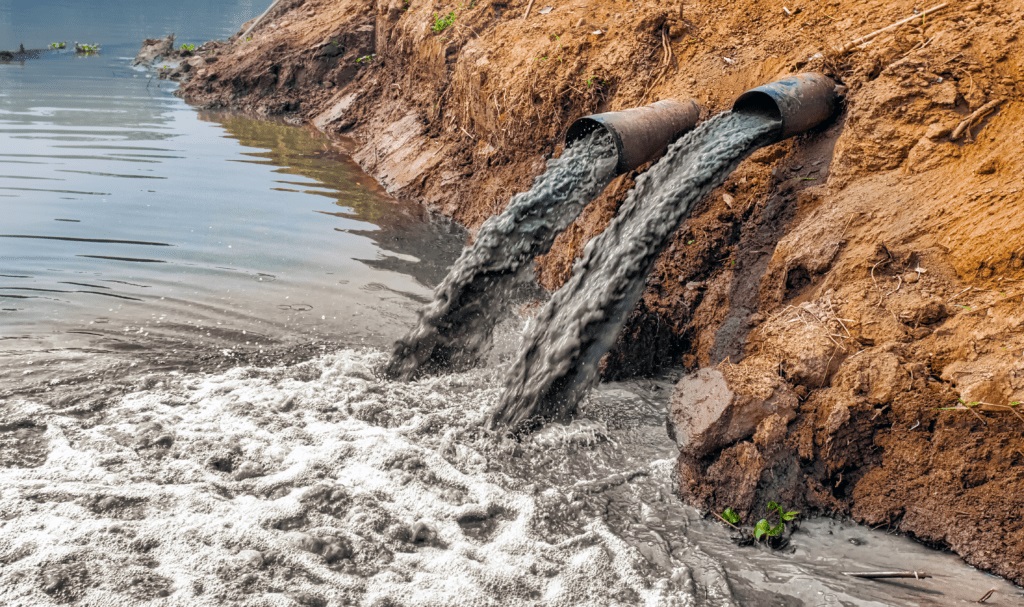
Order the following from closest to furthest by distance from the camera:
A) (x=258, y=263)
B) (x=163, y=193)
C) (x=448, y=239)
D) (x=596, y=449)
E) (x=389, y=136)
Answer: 1. (x=596, y=449)
2. (x=258, y=263)
3. (x=448, y=239)
4. (x=163, y=193)
5. (x=389, y=136)

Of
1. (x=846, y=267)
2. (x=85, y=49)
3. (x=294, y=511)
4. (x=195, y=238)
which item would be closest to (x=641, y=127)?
(x=846, y=267)

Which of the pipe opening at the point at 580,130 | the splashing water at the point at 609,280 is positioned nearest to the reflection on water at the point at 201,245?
the splashing water at the point at 609,280

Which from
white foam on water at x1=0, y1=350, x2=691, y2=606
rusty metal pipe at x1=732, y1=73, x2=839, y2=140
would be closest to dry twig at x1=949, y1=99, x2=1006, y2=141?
rusty metal pipe at x1=732, y1=73, x2=839, y2=140

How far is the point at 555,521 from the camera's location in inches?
144

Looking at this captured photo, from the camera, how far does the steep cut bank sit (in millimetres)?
3584

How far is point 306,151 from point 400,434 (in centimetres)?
788

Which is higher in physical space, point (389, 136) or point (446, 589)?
point (389, 136)

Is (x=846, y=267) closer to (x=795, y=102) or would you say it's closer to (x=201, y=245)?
(x=795, y=102)

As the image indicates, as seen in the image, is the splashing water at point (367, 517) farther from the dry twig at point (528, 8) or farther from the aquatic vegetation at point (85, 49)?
the aquatic vegetation at point (85, 49)

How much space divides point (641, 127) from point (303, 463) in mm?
2997

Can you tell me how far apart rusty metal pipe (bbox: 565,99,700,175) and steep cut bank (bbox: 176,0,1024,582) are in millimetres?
434

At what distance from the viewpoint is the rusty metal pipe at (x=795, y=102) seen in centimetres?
463

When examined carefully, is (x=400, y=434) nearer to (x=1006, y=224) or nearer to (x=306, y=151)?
(x=1006, y=224)

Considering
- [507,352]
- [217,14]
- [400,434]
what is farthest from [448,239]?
[217,14]
